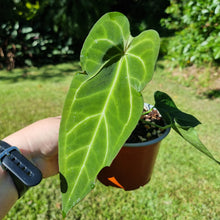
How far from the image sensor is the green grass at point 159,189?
166 cm

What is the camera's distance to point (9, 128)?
258 cm

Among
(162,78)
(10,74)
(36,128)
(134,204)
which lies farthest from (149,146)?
(10,74)

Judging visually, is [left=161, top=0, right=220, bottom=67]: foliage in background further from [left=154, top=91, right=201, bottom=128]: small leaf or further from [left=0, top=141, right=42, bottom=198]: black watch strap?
[left=0, top=141, right=42, bottom=198]: black watch strap

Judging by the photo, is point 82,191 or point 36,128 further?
point 36,128

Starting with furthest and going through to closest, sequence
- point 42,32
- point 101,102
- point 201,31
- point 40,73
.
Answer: point 42,32 < point 40,73 < point 201,31 < point 101,102

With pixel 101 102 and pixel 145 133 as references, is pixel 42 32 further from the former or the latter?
pixel 101 102

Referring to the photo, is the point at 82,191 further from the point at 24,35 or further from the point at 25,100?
the point at 24,35

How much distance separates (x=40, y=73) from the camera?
4.12 metres

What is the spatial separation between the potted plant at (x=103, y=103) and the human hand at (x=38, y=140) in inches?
14.4

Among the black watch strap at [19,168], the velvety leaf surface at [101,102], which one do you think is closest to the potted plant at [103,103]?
the velvety leaf surface at [101,102]

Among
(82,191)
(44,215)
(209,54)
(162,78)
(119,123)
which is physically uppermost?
(119,123)

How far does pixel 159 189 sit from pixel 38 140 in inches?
47.8

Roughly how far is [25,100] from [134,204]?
2.11 metres

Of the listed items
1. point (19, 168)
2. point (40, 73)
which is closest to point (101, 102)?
point (19, 168)
